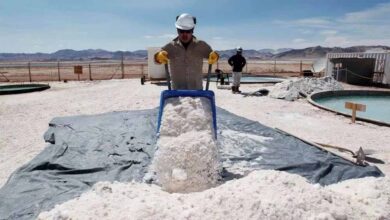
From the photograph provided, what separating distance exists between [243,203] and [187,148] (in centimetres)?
118

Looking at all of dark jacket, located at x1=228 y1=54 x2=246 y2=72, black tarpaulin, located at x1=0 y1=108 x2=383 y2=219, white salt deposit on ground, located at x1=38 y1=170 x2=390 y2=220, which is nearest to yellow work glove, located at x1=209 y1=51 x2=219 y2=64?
black tarpaulin, located at x1=0 y1=108 x2=383 y2=219

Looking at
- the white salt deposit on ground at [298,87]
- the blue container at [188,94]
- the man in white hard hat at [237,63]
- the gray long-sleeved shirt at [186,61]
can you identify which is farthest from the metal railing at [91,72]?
the blue container at [188,94]

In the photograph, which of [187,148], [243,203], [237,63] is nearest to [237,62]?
[237,63]

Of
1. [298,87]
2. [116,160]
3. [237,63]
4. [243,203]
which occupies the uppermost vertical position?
[237,63]

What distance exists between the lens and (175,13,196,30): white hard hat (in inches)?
166

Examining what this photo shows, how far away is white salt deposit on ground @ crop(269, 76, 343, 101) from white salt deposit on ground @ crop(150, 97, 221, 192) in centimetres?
771

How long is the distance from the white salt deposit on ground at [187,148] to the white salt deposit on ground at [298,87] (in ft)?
25.3

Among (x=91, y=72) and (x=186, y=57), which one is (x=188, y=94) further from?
(x=91, y=72)

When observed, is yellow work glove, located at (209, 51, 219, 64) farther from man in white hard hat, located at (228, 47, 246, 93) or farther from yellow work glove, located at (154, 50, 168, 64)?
man in white hard hat, located at (228, 47, 246, 93)

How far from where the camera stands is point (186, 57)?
4.55 metres

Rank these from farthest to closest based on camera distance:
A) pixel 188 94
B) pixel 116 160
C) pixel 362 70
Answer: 1. pixel 362 70
2. pixel 116 160
3. pixel 188 94

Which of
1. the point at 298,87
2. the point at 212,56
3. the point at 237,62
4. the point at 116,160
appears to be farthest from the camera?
the point at 237,62

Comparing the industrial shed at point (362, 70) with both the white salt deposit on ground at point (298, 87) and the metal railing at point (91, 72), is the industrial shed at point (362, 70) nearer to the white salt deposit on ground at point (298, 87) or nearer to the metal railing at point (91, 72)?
the white salt deposit on ground at point (298, 87)

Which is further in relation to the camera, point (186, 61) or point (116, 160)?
point (116, 160)
